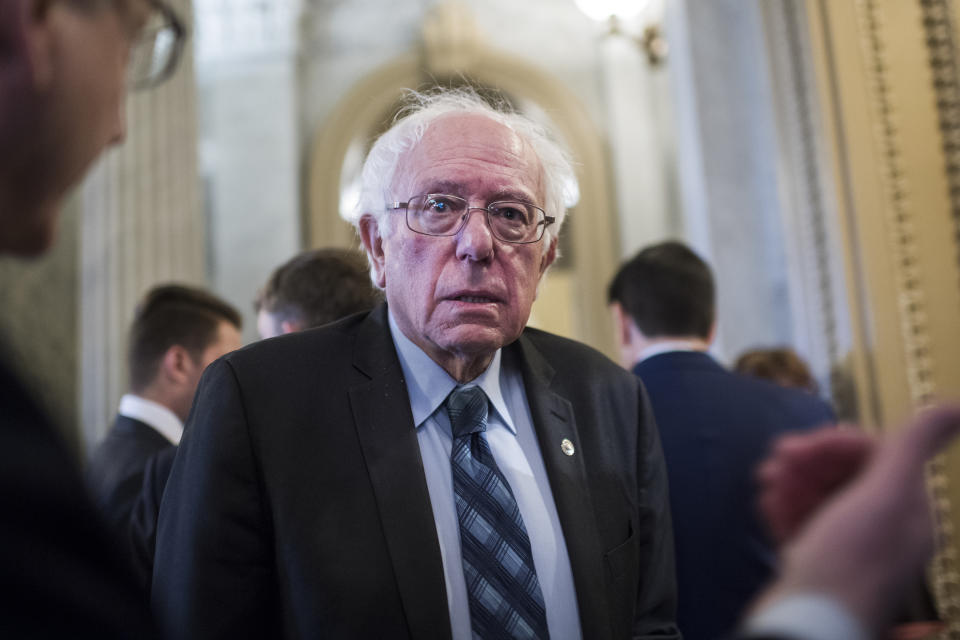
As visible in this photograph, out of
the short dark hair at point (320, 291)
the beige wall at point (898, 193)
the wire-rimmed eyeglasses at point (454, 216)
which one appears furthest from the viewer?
the beige wall at point (898, 193)

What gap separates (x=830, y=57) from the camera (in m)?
3.61

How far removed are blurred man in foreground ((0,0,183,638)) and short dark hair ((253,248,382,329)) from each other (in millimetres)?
1966

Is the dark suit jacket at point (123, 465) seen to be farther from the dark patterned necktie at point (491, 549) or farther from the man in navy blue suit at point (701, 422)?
the man in navy blue suit at point (701, 422)

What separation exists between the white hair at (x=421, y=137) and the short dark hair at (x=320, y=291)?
2.03ft

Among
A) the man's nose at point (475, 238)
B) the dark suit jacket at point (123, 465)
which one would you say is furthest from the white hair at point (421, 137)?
the dark suit jacket at point (123, 465)

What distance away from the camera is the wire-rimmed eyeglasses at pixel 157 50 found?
1.03m

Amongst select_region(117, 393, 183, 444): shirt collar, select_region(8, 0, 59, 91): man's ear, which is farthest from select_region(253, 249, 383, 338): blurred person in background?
select_region(8, 0, 59, 91): man's ear

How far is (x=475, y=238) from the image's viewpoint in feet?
6.31

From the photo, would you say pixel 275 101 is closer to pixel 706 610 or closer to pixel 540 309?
pixel 540 309

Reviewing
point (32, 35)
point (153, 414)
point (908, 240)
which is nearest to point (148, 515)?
point (153, 414)

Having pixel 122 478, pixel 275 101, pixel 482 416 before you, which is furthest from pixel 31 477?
pixel 275 101

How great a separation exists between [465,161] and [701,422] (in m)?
0.95

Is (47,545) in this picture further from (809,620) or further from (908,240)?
(908,240)

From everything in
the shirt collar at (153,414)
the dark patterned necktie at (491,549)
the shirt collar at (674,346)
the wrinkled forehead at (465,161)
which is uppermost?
the wrinkled forehead at (465,161)
